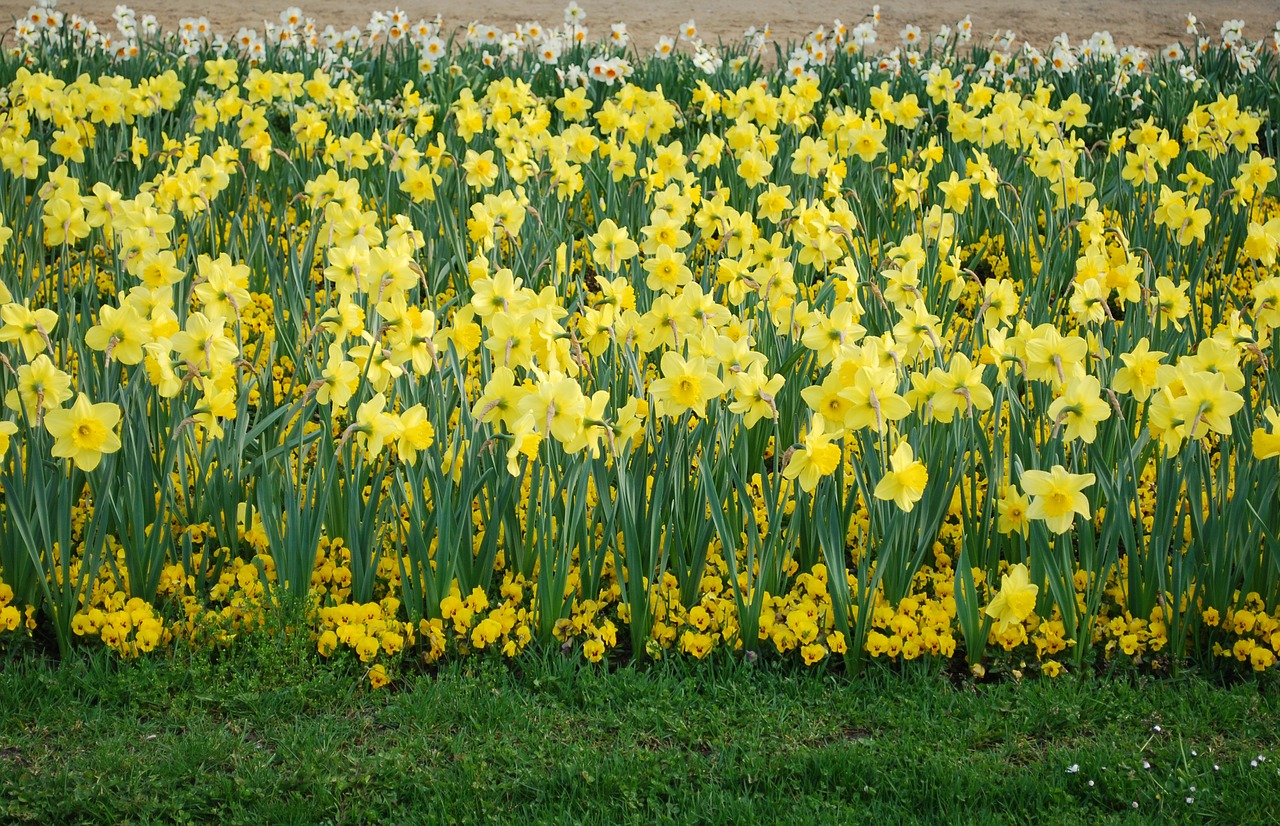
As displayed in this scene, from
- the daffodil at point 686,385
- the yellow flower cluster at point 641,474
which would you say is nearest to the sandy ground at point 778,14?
the yellow flower cluster at point 641,474

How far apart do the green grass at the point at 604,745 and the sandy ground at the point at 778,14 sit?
8772 millimetres

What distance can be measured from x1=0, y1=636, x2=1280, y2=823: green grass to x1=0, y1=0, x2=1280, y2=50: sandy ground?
8.77 m

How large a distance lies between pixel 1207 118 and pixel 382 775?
4.56m

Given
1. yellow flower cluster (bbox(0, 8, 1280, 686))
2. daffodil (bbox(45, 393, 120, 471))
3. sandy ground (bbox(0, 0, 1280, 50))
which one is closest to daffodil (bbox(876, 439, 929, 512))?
yellow flower cluster (bbox(0, 8, 1280, 686))

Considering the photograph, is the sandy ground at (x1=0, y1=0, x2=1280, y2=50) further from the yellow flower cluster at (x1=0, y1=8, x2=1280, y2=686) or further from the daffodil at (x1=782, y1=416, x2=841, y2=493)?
the daffodil at (x1=782, y1=416, x2=841, y2=493)

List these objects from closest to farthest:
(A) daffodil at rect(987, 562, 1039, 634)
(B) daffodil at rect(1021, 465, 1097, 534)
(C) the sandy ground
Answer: (B) daffodil at rect(1021, 465, 1097, 534) < (A) daffodil at rect(987, 562, 1039, 634) < (C) the sandy ground

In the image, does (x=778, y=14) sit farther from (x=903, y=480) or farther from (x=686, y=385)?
(x=903, y=480)

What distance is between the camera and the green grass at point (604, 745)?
2.14 meters

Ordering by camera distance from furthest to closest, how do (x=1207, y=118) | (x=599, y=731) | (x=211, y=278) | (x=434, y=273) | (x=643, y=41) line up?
(x=643, y=41) → (x=1207, y=118) → (x=434, y=273) → (x=211, y=278) → (x=599, y=731)

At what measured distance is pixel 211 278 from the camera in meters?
2.83

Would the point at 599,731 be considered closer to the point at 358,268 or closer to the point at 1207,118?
the point at 358,268

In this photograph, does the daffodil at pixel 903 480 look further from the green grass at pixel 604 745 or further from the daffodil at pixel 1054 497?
the green grass at pixel 604 745

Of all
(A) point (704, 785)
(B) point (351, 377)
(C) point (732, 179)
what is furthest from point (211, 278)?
(C) point (732, 179)

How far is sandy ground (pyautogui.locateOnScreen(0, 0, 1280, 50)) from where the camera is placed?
35.1ft
